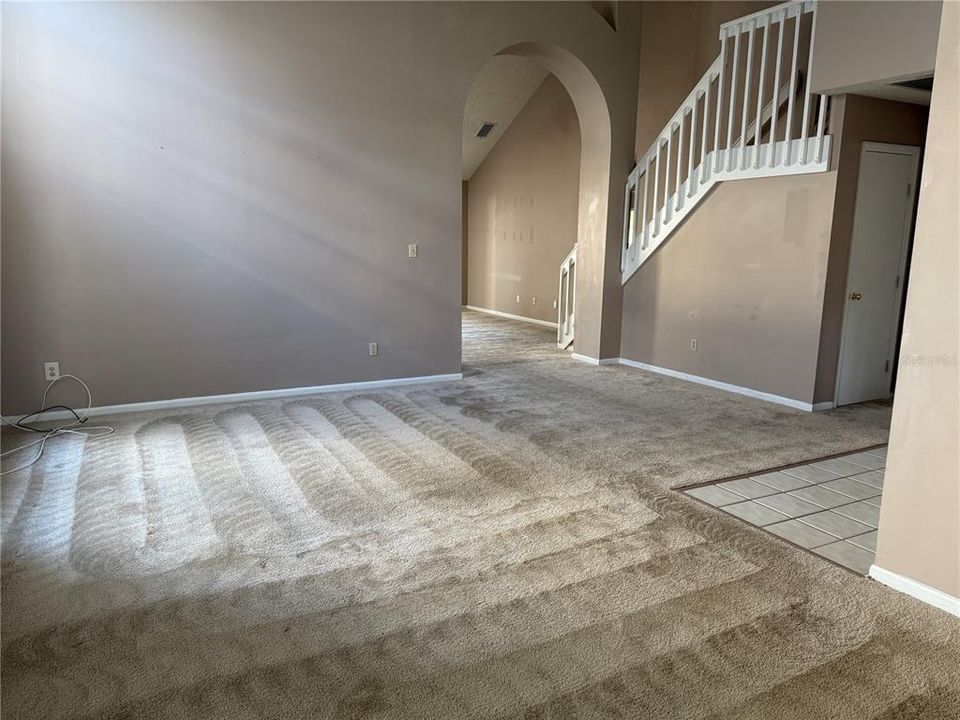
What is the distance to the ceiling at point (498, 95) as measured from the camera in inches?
334

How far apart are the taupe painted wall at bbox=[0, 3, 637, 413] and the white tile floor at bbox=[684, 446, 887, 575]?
3006 millimetres

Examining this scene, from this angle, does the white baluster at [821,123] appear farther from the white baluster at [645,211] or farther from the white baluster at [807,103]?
the white baluster at [645,211]

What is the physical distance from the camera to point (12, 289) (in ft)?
13.5

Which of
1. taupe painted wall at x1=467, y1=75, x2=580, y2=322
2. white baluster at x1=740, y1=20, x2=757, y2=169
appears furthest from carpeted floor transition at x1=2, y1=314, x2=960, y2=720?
taupe painted wall at x1=467, y1=75, x2=580, y2=322

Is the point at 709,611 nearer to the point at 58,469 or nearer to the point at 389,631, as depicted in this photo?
the point at 389,631

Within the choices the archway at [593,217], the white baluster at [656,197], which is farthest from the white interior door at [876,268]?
the archway at [593,217]

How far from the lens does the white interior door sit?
4.68 meters

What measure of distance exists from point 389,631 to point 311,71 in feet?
13.6

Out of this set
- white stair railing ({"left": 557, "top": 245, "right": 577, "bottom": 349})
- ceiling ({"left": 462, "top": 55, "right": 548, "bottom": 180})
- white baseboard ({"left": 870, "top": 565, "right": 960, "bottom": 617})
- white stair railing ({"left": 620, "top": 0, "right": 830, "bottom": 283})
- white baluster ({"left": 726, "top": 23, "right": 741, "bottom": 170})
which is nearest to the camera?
white baseboard ({"left": 870, "top": 565, "right": 960, "bottom": 617})

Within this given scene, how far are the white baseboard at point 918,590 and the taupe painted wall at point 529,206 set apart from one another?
6646mm

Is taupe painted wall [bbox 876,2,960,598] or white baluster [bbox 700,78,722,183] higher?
white baluster [bbox 700,78,722,183]

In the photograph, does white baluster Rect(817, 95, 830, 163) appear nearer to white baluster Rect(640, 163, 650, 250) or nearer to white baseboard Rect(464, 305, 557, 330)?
white baluster Rect(640, 163, 650, 250)

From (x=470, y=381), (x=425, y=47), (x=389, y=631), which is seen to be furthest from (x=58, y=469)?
(x=425, y=47)

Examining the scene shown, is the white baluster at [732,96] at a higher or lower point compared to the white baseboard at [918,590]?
higher
